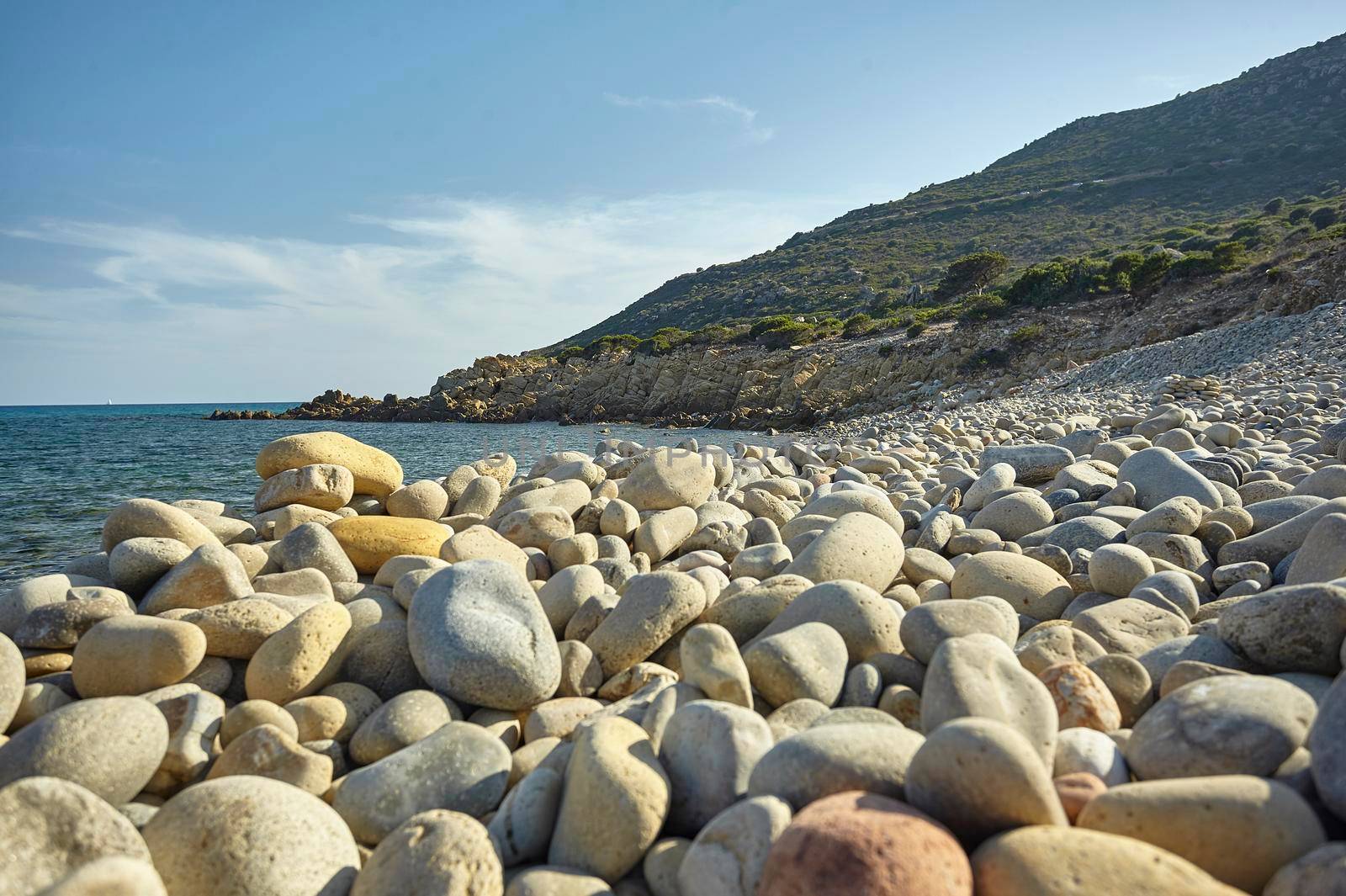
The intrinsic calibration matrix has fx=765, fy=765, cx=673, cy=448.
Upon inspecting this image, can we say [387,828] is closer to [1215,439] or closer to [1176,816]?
[1176,816]

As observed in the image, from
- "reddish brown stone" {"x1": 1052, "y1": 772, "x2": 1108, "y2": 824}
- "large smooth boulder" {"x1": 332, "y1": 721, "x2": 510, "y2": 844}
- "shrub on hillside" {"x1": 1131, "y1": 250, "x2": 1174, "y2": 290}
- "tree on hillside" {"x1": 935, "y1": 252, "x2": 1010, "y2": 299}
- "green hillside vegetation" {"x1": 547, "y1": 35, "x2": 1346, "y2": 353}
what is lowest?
"large smooth boulder" {"x1": 332, "y1": 721, "x2": 510, "y2": 844}

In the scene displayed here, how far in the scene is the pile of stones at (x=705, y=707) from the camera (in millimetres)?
1504

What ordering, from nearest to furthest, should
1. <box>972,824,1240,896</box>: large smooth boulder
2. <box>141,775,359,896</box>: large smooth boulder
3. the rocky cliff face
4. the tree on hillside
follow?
<box>972,824,1240,896</box>: large smooth boulder, <box>141,775,359,896</box>: large smooth boulder, the rocky cliff face, the tree on hillside

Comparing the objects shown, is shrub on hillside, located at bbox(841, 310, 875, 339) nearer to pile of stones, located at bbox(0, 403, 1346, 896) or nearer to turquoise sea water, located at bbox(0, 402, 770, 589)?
turquoise sea water, located at bbox(0, 402, 770, 589)

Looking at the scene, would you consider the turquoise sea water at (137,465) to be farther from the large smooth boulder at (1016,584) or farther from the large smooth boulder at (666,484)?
the large smooth boulder at (1016,584)

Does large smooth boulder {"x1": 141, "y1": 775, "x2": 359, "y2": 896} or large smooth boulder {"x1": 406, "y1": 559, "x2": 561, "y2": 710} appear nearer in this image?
large smooth boulder {"x1": 141, "y1": 775, "x2": 359, "y2": 896}

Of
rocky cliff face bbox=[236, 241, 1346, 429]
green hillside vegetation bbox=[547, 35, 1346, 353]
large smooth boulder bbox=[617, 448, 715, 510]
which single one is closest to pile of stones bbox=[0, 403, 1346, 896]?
A: large smooth boulder bbox=[617, 448, 715, 510]

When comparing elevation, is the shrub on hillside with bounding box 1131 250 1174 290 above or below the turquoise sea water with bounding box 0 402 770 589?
above

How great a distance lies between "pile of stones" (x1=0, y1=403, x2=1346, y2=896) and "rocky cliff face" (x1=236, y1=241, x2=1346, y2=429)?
1974 centimetres

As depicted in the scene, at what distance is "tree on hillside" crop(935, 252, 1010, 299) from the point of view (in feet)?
122

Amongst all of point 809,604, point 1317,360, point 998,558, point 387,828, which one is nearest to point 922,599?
point 998,558

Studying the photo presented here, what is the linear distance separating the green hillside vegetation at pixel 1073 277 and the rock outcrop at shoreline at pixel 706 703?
937 inches

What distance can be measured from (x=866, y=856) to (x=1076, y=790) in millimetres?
653

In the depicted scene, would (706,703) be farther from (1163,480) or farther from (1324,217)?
(1324,217)
